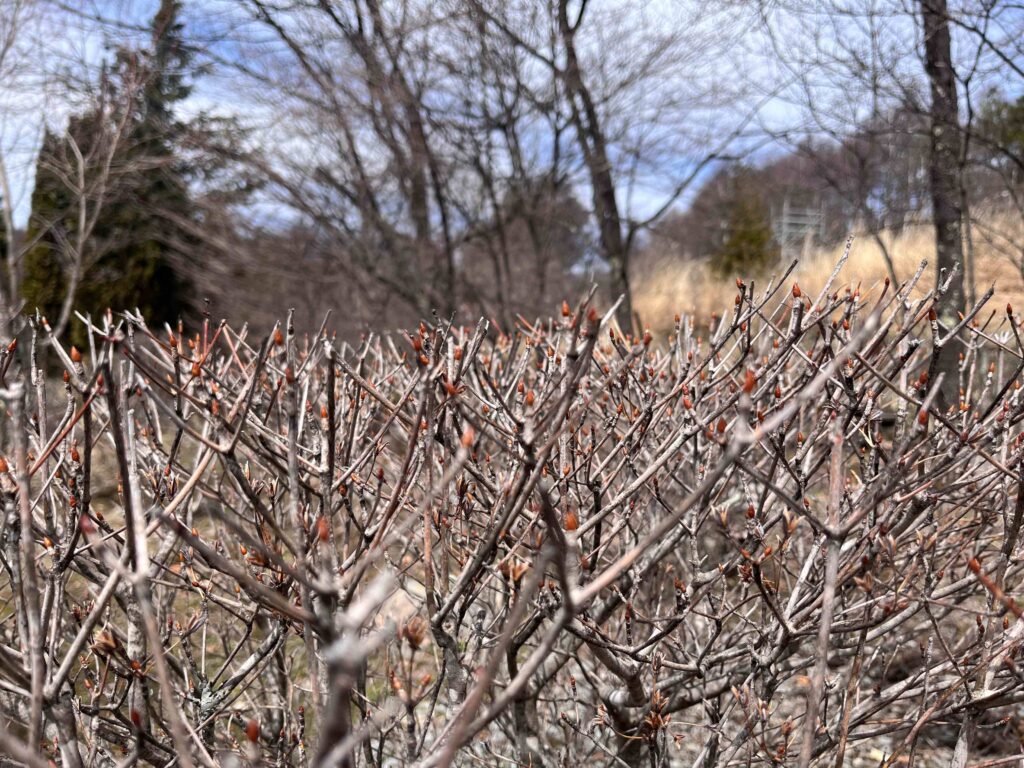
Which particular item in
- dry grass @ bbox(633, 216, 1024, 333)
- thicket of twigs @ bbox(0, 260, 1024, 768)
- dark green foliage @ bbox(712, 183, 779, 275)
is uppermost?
dark green foliage @ bbox(712, 183, 779, 275)

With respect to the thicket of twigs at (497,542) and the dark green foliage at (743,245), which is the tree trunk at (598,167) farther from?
the dark green foliage at (743,245)

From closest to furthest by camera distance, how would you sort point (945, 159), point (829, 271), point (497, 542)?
point (497, 542) < point (945, 159) < point (829, 271)

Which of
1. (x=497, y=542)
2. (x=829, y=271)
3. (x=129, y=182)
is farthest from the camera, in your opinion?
(x=829, y=271)

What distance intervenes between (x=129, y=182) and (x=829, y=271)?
9771 mm

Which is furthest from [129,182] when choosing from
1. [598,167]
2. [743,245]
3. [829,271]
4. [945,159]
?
[743,245]

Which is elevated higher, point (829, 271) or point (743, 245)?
point (743, 245)

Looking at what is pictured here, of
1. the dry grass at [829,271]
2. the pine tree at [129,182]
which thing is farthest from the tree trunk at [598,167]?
the pine tree at [129,182]

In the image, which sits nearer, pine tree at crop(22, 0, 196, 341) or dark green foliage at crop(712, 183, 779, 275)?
pine tree at crop(22, 0, 196, 341)

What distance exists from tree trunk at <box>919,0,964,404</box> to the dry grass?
325cm

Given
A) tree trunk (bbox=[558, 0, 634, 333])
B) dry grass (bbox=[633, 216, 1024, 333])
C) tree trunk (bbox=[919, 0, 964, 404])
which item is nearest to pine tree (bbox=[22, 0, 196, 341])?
tree trunk (bbox=[558, 0, 634, 333])

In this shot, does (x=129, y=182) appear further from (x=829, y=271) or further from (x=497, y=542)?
(x=829, y=271)

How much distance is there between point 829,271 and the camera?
36.1 feet

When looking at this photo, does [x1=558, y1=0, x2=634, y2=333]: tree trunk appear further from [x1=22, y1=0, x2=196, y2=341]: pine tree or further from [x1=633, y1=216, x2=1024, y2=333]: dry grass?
[x1=22, y1=0, x2=196, y2=341]: pine tree

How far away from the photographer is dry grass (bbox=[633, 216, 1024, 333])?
9.29m
